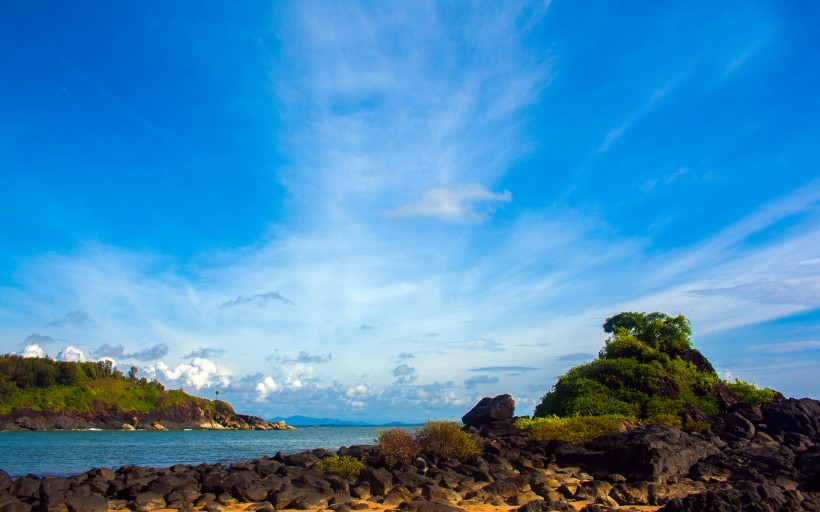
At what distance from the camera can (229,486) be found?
17688mm

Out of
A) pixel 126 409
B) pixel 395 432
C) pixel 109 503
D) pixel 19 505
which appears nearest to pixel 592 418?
pixel 395 432

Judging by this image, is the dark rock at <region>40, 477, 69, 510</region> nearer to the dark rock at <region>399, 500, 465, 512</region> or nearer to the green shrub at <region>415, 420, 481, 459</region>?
the dark rock at <region>399, 500, 465, 512</region>

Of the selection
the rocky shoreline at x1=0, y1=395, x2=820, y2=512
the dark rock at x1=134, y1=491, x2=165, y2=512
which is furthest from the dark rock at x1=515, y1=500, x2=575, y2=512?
the dark rock at x1=134, y1=491, x2=165, y2=512

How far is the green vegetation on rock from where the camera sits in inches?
1185

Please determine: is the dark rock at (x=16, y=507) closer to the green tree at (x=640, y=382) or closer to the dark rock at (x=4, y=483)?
the dark rock at (x=4, y=483)

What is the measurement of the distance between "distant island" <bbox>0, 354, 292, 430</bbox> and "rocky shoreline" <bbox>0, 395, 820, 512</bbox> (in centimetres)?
9819

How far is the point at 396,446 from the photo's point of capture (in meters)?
23.0

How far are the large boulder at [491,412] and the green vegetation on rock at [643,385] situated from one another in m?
1.84

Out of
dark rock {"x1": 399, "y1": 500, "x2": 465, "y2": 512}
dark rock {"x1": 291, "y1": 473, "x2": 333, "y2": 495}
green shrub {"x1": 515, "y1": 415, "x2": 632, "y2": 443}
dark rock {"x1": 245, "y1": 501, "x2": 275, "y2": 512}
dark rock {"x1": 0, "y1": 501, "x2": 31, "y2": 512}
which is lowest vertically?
dark rock {"x1": 245, "y1": 501, "x2": 275, "y2": 512}

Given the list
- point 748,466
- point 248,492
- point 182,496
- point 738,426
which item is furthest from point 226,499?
point 738,426

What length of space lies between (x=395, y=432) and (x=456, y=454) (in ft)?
9.75

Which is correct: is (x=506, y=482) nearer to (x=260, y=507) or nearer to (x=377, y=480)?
(x=377, y=480)

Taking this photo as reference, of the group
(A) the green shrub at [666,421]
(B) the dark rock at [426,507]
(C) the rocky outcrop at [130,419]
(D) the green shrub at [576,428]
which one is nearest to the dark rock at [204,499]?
(B) the dark rock at [426,507]

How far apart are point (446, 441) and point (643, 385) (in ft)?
46.4
